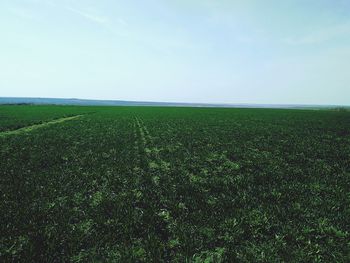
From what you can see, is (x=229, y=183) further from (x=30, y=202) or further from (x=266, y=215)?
(x=30, y=202)

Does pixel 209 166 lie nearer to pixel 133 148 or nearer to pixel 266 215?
pixel 266 215

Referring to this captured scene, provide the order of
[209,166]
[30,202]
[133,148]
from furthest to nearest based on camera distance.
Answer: [133,148] → [209,166] → [30,202]

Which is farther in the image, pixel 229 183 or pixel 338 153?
pixel 338 153

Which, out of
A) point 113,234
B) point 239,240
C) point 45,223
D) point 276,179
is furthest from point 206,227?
point 276,179

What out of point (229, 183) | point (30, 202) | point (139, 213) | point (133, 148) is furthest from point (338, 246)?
point (133, 148)

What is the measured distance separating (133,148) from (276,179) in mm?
9571

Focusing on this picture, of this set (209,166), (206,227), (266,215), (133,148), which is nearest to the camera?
(206,227)

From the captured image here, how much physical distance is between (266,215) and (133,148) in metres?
10.9

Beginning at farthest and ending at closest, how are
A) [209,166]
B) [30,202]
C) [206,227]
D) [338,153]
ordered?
[338,153] < [209,166] < [30,202] < [206,227]

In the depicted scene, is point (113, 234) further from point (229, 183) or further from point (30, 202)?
point (229, 183)

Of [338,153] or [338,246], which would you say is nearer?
[338,246]

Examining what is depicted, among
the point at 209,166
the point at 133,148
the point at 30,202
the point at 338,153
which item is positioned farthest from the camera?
the point at 133,148

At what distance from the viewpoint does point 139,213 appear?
6340 mm

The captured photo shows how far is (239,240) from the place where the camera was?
510 centimetres
